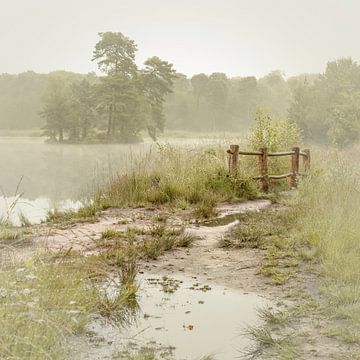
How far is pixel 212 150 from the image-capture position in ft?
49.2

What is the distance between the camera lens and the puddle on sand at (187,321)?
4.24m

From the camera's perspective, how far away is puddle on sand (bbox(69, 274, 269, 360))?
13.9 feet

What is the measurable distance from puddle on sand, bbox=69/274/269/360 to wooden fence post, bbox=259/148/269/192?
26.1 ft

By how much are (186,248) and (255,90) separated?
67746 millimetres

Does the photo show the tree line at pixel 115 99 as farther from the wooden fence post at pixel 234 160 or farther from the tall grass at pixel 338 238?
the tall grass at pixel 338 238

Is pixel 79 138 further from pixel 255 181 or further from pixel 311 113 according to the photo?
pixel 255 181

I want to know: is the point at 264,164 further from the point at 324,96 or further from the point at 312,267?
the point at 324,96

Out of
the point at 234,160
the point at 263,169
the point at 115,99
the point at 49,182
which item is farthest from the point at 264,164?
the point at 115,99

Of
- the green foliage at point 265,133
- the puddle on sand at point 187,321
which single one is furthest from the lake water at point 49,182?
the puddle on sand at point 187,321

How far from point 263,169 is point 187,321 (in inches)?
366

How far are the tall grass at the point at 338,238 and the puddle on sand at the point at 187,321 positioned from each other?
0.80 metres

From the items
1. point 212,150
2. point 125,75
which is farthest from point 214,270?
point 125,75

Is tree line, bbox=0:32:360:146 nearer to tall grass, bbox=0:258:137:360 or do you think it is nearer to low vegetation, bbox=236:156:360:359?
low vegetation, bbox=236:156:360:359

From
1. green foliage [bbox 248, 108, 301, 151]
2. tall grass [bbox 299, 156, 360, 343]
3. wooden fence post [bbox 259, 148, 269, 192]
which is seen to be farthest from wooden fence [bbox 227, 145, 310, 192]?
tall grass [bbox 299, 156, 360, 343]
